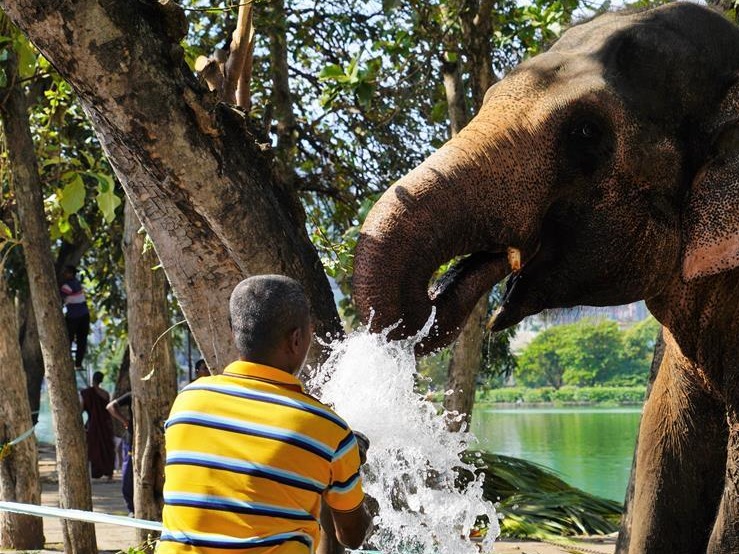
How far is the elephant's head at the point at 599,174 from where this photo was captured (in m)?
2.57

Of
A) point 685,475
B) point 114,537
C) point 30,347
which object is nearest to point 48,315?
point 114,537

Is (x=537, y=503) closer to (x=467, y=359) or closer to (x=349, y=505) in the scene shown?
(x=467, y=359)

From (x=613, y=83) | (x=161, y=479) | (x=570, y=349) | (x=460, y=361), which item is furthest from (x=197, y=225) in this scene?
(x=570, y=349)

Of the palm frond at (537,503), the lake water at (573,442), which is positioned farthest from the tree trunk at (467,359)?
the palm frond at (537,503)

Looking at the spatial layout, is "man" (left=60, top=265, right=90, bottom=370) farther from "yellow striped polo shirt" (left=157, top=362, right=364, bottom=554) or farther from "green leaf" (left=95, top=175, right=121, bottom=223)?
"yellow striped polo shirt" (left=157, top=362, right=364, bottom=554)

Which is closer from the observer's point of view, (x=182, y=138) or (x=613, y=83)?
(x=613, y=83)

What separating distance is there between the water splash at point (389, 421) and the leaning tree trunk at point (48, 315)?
11.6ft

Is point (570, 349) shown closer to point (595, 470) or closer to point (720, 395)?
point (595, 470)

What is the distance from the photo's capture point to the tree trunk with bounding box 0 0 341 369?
296 centimetres

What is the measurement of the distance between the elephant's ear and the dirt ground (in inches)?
187

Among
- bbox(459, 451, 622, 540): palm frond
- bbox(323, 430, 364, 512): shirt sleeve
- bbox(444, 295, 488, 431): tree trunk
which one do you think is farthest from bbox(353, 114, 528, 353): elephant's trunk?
bbox(459, 451, 622, 540): palm frond

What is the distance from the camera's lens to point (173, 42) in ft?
10.3

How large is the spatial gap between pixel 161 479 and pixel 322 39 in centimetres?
601

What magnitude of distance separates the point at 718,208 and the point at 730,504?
0.76m
